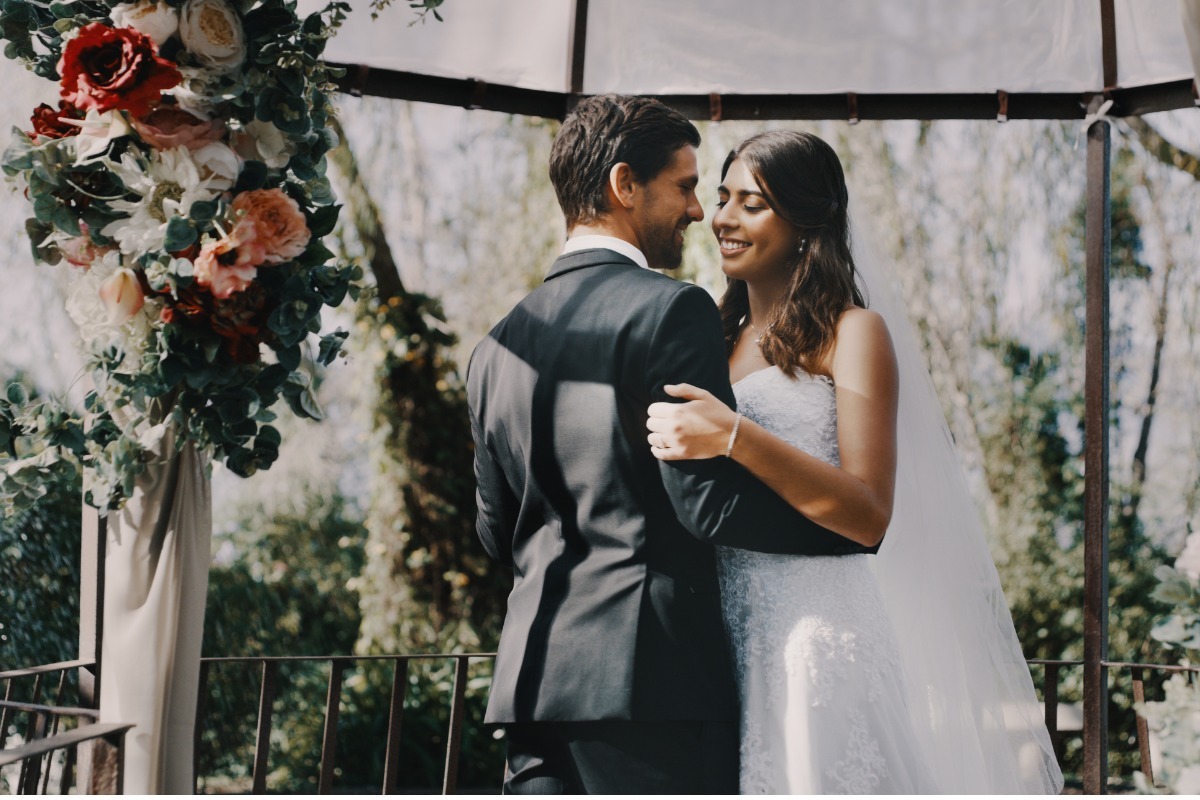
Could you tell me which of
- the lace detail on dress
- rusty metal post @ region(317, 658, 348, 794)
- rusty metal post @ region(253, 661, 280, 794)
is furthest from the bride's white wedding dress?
rusty metal post @ region(253, 661, 280, 794)

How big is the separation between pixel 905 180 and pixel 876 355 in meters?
4.37

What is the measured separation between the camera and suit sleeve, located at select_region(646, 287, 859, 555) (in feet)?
7.59

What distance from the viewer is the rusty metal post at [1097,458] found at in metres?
3.70

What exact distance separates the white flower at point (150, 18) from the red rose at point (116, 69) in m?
0.04

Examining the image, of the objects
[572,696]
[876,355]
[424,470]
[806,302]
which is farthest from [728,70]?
[424,470]

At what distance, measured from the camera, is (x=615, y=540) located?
233cm

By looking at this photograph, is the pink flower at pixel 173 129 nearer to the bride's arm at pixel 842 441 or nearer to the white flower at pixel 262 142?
the white flower at pixel 262 142

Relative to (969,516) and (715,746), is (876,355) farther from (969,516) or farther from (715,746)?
(715,746)

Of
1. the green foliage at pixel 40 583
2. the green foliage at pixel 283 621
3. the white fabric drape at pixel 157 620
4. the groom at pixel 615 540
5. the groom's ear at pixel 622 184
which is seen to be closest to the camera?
the white fabric drape at pixel 157 620

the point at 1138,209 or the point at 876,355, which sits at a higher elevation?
the point at 1138,209

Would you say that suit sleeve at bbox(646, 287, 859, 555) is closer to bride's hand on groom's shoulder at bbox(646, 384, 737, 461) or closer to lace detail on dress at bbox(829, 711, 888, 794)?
bride's hand on groom's shoulder at bbox(646, 384, 737, 461)

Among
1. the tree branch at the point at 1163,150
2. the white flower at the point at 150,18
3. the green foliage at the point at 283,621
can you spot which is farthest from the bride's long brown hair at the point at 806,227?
the tree branch at the point at 1163,150

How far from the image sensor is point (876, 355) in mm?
2682

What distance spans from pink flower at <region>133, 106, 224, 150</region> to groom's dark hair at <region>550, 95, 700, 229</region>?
865 mm
